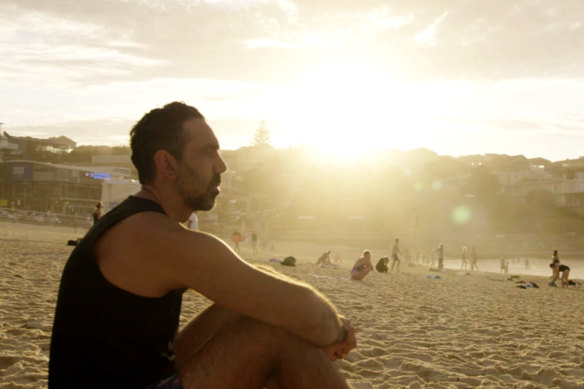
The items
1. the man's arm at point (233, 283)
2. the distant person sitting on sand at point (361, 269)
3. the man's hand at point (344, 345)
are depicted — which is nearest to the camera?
the man's arm at point (233, 283)

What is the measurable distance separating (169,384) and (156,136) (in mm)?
864

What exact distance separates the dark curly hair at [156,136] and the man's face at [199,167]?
28 mm

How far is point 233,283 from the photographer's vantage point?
6.24ft

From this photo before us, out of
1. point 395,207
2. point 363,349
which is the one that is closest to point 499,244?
point 395,207

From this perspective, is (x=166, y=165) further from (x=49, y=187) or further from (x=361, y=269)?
(x=49, y=187)

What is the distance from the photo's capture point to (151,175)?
2061mm

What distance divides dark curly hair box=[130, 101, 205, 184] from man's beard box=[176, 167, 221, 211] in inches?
3.1

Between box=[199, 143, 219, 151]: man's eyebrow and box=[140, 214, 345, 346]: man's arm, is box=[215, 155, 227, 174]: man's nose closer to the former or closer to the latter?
box=[199, 143, 219, 151]: man's eyebrow

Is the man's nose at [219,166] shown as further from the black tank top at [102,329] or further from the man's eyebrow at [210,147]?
the black tank top at [102,329]

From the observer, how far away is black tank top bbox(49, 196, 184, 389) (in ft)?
5.90

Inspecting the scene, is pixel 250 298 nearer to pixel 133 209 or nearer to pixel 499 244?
pixel 133 209

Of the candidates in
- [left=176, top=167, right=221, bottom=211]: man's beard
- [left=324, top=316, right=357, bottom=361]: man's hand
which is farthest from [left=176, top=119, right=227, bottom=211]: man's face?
[left=324, top=316, right=357, bottom=361]: man's hand

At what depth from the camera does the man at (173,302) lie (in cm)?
180

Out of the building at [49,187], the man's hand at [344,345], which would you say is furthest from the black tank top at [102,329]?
the building at [49,187]
